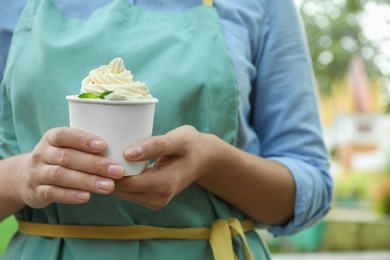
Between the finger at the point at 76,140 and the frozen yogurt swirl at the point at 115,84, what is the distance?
66mm

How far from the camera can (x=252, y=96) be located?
1501 millimetres

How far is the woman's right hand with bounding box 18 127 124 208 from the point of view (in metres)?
1.02

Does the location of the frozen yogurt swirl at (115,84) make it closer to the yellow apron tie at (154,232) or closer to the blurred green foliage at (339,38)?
the yellow apron tie at (154,232)

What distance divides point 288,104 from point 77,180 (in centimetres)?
57

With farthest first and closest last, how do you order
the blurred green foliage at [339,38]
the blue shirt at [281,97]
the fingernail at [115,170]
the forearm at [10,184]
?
1. the blurred green foliage at [339,38]
2. the blue shirt at [281,97]
3. the forearm at [10,184]
4. the fingernail at [115,170]

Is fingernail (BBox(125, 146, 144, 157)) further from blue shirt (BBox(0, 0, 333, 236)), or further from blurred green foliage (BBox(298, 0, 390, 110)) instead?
blurred green foliage (BBox(298, 0, 390, 110))

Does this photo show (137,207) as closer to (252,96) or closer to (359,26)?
(252,96)

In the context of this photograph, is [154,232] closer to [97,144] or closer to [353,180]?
[97,144]

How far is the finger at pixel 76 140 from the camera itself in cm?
102

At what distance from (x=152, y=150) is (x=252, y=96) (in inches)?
19.7

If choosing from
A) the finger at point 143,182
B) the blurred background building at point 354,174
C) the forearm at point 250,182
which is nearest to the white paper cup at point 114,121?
the finger at point 143,182

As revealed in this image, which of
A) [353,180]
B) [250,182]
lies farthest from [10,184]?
[353,180]

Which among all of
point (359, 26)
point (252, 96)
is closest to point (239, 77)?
point (252, 96)

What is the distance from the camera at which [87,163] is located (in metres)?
1.02
